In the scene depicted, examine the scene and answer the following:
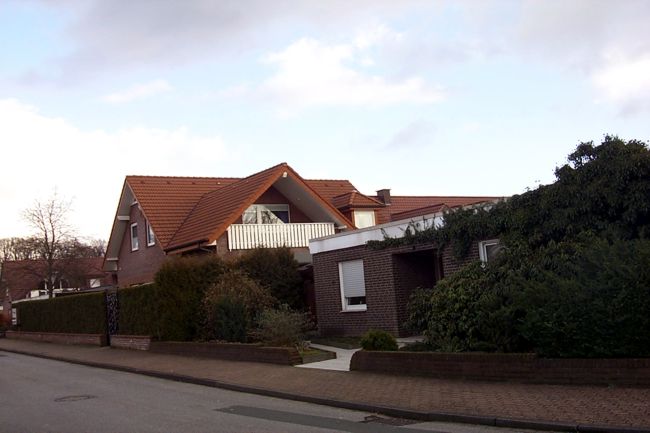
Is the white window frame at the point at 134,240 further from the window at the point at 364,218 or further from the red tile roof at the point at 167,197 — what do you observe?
the window at the point at 364,218

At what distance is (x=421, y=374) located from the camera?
12.7 metres

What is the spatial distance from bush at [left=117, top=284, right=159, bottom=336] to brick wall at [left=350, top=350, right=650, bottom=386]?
10.6 metres

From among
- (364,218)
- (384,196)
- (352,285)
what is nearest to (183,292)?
(352,285)

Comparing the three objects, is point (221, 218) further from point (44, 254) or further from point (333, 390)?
point (44, 254)

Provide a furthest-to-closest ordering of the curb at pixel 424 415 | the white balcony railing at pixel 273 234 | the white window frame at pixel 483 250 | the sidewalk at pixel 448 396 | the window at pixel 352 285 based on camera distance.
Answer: the white balcony railing at pixel 273 234 < the window at pixel 352 285 < the white window frame at pixel 483 250 < the sidewalk at pixel 448 396 < the curb at pixel 424 415

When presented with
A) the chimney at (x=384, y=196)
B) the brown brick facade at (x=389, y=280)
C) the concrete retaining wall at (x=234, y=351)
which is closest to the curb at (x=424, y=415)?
the concrete retaining wall at (x=234, y=351)

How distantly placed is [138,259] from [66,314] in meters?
4.27

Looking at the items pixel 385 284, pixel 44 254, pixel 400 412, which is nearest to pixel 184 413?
pixel 400 412

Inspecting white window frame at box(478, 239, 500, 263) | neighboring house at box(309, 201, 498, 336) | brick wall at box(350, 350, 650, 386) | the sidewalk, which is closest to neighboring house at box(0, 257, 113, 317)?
neighboring house at box(309, 201, 498, 336)

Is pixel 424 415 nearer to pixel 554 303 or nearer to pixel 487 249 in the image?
pixel 554 303

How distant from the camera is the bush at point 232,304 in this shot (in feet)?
62.8

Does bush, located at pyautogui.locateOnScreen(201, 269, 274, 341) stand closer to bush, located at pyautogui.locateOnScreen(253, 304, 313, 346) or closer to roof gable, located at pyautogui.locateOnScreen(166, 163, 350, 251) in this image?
bush, located at pyautogui.locateOnScreen(253, 304, 313, 346)

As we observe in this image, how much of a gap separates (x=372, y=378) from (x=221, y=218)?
50.6ft

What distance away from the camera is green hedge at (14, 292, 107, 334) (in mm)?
27558
